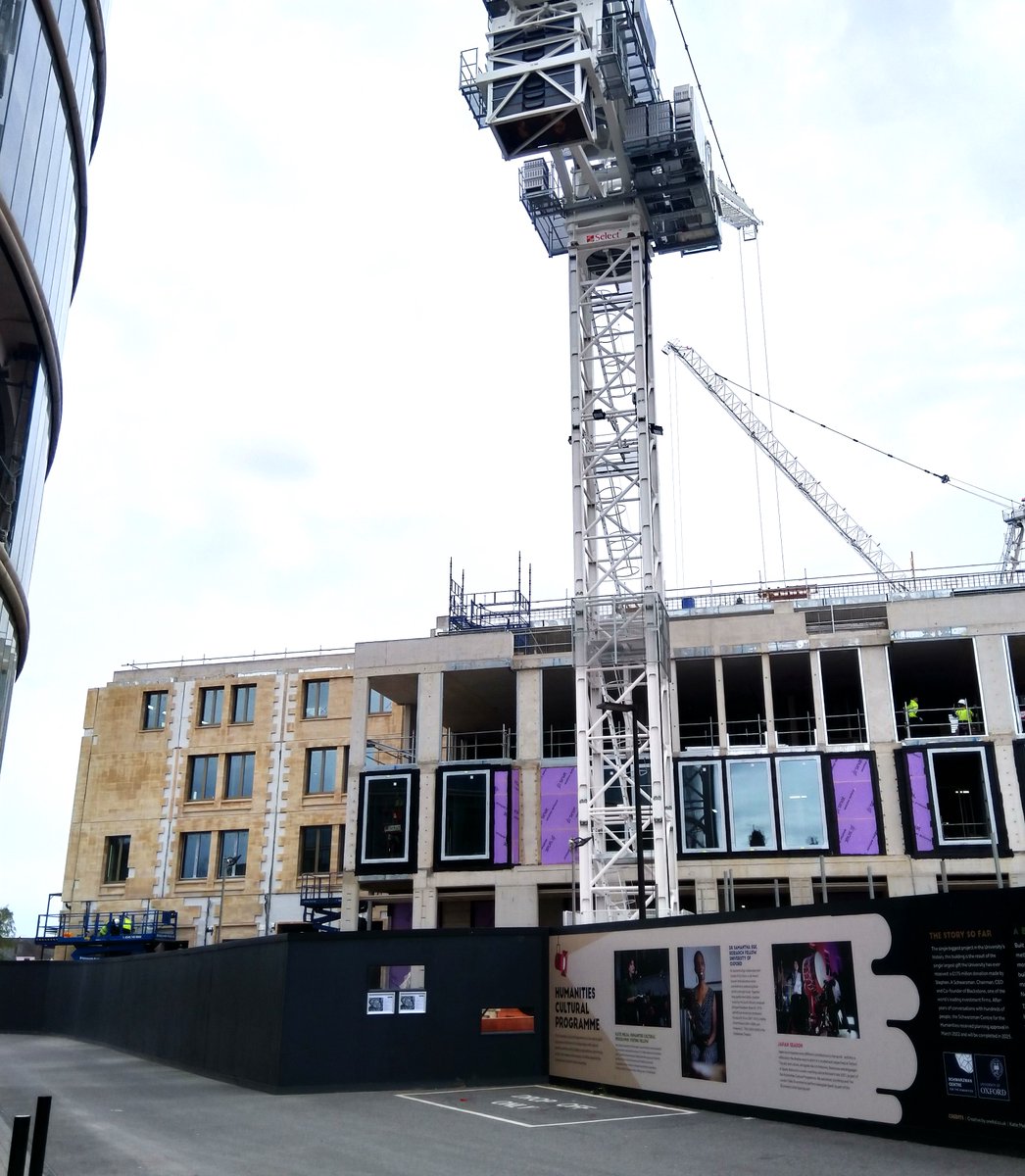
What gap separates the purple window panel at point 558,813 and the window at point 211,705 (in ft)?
77.9

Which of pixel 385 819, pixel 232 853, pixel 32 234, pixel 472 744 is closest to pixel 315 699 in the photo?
pixel 232 853

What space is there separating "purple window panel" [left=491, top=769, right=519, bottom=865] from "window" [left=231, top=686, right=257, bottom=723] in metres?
20.5

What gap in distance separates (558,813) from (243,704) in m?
23.5

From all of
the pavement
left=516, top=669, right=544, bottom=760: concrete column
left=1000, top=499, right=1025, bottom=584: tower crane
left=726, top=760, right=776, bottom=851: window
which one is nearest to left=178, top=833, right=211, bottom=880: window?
left=516, top=669, right=544, bottom=760: concrete column

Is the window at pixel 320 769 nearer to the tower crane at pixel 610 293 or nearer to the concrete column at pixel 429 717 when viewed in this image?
the concrete column at pixel 429 717

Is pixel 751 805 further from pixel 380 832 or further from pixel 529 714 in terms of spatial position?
pixel 380 832

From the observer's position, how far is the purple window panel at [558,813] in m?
42.2

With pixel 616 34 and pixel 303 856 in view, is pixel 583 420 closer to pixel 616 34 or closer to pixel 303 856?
pixel 616 34

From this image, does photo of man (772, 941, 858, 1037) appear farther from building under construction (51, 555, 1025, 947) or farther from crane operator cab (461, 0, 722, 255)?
crane operator cab (461, 0, 722, 255)

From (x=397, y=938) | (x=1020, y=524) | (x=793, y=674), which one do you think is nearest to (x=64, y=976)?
(x=397, y=938)

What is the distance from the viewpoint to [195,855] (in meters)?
57.9

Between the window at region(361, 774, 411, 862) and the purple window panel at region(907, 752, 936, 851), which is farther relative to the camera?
the window at region(361, 774, 411, 862)

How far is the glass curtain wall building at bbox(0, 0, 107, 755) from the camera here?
1881 cm

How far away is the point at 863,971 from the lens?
15555mm
